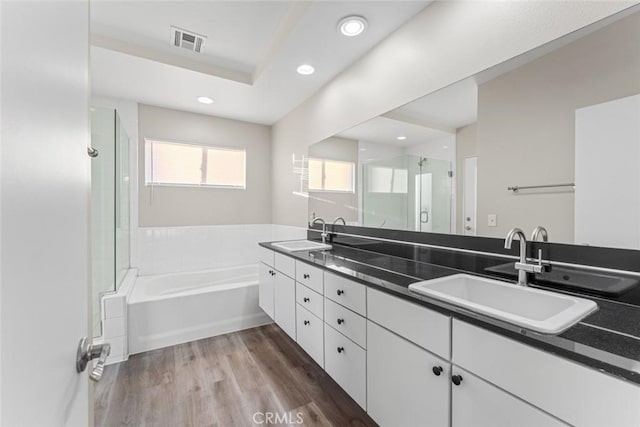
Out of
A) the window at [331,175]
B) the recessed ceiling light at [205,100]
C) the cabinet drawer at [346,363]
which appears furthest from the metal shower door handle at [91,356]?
the recessed ceiling light at [205,100]

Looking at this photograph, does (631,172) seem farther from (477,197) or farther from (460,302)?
(460,302)

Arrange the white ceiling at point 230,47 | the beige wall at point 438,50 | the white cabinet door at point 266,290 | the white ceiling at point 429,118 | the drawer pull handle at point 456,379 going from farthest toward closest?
the white cabinet door at point 266,290 → the white ceiling at point 230,47 → the white ceiling at point 429,118 → the beige wall at point 438,50 → the drawer pull handle at point 456,379

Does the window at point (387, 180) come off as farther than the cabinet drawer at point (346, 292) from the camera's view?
Yes

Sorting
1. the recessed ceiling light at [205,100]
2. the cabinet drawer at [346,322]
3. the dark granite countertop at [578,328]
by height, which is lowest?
the cabinet drawer at [346,322]

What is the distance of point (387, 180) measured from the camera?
7.45 ft

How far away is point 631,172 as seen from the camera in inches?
40.0

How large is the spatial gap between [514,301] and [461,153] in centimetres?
87

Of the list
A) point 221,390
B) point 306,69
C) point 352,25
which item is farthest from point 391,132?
point 221,390

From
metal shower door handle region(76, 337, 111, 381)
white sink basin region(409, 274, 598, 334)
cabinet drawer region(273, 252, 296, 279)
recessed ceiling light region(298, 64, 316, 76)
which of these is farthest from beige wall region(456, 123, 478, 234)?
metal shower door handle region(76, 337, 111, 381)

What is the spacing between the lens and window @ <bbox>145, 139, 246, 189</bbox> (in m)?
3.35

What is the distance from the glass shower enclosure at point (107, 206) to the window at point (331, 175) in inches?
73.8

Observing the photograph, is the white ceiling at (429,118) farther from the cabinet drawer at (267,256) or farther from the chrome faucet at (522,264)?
the cabinet drawer at (267,256)

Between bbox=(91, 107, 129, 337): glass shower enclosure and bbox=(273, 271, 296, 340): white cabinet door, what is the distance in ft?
4.23

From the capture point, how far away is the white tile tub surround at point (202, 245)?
10.8 ft
